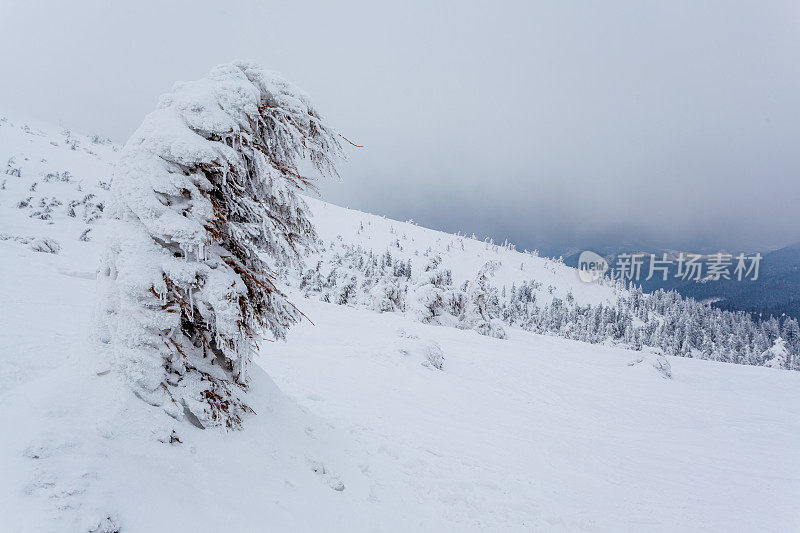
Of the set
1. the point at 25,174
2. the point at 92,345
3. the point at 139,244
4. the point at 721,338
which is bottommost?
the point at 721,338

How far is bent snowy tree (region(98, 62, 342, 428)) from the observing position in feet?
11.9

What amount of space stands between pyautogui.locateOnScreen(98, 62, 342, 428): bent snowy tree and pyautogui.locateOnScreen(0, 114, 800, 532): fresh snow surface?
1.36 ft

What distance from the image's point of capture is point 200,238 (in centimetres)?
371

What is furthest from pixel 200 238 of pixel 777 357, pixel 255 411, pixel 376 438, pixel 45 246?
pixel 777 357

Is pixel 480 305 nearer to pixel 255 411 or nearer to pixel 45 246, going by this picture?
pixel 45 246

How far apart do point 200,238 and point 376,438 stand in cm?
495

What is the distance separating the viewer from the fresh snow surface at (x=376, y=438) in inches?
110

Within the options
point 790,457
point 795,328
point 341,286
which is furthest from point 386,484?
point 795,328

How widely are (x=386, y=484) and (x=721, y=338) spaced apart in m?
158

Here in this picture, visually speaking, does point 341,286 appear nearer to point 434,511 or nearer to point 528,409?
point 528,409

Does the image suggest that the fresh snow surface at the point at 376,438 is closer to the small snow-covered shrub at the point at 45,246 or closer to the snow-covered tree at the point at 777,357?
the small snow-covered shrub at the point at 45,246

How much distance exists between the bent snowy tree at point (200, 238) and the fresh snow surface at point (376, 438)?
0.41 metres

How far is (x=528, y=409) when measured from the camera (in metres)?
11.1

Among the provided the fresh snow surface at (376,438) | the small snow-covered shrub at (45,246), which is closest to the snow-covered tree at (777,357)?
the fresh snow surface at (376,438)
